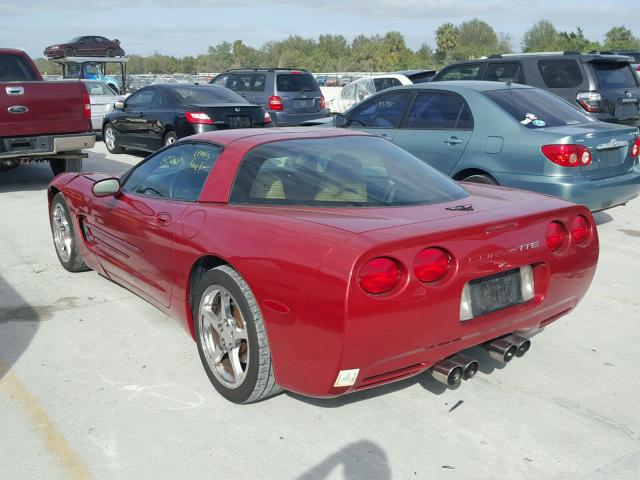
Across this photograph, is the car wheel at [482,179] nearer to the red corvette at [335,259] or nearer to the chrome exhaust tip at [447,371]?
the red corvette at [335,259]

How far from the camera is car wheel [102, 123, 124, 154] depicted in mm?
14382

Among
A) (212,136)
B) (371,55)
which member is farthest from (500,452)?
(371,55)

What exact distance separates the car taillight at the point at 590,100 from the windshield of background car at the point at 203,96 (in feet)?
18.8

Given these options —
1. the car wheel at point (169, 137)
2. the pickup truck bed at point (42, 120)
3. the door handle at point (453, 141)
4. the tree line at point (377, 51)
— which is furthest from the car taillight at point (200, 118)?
the tree line at point (377, 51)

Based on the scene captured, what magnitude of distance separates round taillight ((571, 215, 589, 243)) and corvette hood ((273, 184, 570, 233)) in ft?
0.38

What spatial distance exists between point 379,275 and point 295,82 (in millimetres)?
14374

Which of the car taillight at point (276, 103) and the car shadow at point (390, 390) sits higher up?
the car taillight at point (276, 103)

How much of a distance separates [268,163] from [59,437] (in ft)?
5.79

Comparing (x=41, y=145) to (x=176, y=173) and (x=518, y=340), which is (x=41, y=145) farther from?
(x=518, y=340)

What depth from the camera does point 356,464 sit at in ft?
10.4

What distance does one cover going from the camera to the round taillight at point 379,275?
298 cm

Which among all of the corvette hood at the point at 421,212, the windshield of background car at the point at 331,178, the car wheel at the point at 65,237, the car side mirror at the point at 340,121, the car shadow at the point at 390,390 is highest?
the windshield of background car at the point at 331,178

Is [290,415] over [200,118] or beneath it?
beneath

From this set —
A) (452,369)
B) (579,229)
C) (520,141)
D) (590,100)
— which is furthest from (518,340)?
(590,100)
